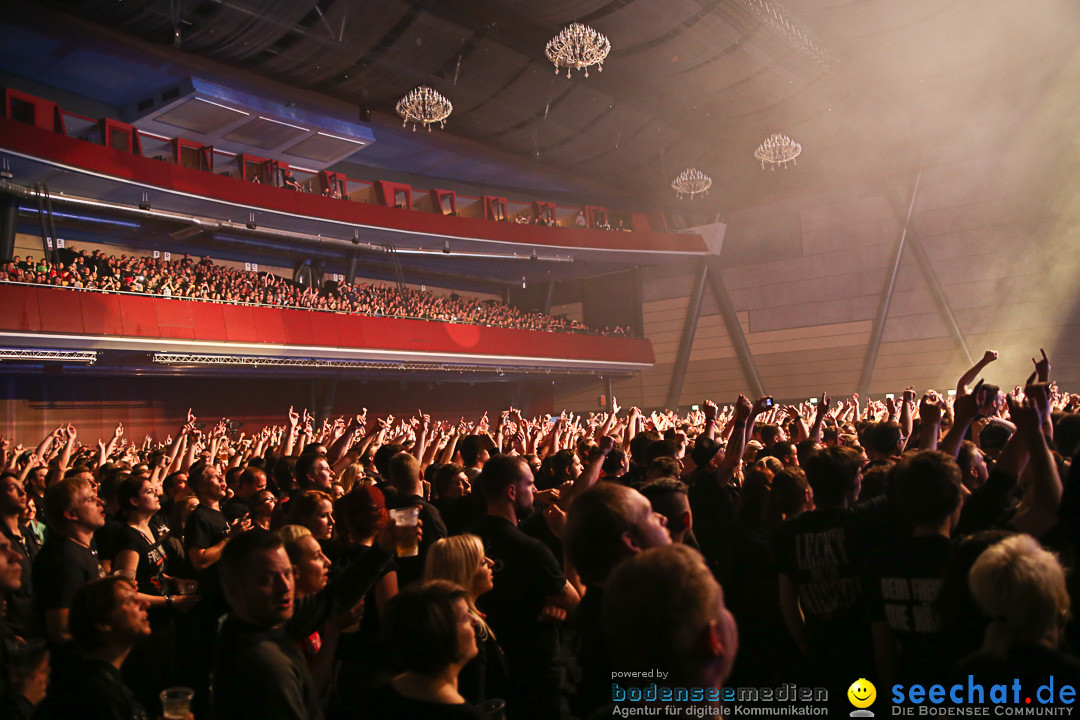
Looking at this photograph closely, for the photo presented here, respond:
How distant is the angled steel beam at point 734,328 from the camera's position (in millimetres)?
24344

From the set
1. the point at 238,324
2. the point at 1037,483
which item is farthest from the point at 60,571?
the point at 238,324

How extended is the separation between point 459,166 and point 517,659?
73.0 feet

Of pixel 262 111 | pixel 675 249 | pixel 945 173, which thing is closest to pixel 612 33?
pixel 262 111

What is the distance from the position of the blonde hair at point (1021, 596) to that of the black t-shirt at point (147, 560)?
331 cm

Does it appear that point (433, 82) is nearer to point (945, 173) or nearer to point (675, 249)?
point (675, 249)

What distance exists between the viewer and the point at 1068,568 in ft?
7.34

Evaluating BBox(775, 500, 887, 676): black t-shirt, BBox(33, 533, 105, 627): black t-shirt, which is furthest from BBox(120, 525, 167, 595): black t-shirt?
BBox(775, 500, 887, 676): black t-shirt

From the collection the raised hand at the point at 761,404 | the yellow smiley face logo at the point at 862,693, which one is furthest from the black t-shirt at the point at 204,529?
the raised hand at the point at 761,404

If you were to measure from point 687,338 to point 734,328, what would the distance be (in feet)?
5.34

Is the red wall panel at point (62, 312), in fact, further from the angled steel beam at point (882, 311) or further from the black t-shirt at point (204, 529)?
the angled steel beam at point (882, 311)

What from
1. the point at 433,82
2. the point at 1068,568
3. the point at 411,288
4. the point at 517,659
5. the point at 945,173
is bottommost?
the point at 517,659

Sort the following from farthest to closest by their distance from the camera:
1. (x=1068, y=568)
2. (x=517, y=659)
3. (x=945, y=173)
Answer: (x=945, y=173), (x=517, y=659), (x=1068, y=568)

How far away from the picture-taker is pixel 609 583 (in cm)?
149

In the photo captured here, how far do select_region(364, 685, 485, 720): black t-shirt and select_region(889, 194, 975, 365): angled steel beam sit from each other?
22.3 meters
